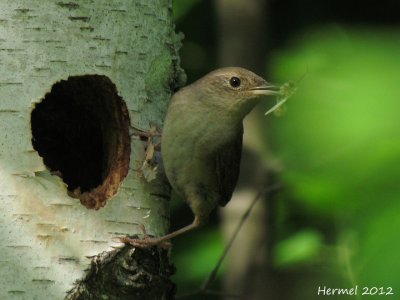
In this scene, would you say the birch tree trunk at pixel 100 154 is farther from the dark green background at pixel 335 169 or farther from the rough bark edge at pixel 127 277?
the dark green background at pixel 335 169

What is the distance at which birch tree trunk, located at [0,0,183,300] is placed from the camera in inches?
148

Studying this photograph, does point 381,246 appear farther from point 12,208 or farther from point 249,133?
point 249,133

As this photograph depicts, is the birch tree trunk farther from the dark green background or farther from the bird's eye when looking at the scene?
the dark green background

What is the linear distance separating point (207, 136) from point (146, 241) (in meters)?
0.66

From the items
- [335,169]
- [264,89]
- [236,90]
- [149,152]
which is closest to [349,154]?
[335,169]

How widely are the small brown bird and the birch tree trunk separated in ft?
0.30

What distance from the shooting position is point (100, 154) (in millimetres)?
4371

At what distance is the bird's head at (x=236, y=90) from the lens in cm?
454

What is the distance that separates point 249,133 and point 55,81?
2.89 m

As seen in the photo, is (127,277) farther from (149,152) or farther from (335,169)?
(335,169)

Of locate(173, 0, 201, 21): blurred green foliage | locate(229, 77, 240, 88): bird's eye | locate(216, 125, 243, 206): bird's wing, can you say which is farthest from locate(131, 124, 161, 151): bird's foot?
locate(173, 0, 201, 21): blurred green foliage

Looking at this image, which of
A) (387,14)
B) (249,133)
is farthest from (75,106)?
(387,14)

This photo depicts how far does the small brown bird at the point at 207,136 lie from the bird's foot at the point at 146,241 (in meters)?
A: 0.18

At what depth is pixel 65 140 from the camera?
15.0ft
